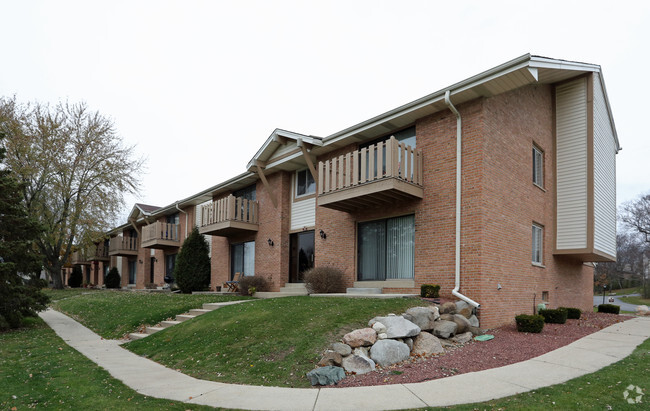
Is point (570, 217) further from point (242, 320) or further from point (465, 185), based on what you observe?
point (242, 320)

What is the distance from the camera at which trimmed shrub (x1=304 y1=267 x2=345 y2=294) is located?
44.1ft

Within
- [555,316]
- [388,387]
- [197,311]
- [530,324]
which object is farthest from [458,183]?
[197,311]

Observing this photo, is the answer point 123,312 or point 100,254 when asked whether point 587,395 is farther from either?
point 100,254

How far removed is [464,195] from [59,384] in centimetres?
927

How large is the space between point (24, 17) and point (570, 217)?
1701 cm

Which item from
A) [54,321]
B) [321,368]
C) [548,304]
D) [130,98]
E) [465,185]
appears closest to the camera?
[321,368]

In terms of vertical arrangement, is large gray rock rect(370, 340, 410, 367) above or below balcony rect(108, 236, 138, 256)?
below

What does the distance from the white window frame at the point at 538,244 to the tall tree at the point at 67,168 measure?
2309 centimetres

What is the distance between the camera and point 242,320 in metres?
9.85

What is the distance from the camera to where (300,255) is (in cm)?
1697

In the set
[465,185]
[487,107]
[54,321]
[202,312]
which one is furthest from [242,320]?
[54,321]

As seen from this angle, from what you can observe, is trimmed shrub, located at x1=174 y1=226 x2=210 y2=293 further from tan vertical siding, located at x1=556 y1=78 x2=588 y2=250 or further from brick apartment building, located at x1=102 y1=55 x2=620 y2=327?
tan vertical siding, located at x1=556 y1=78 x2=588 y2=250

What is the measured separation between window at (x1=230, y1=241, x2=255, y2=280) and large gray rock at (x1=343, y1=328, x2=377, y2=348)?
11.8 meters

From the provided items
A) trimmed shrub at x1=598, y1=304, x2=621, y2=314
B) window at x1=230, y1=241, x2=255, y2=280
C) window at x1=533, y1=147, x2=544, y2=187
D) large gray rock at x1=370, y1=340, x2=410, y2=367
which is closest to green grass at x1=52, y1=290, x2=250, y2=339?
window at x1=230, y1=241, x2=255, y2=280
